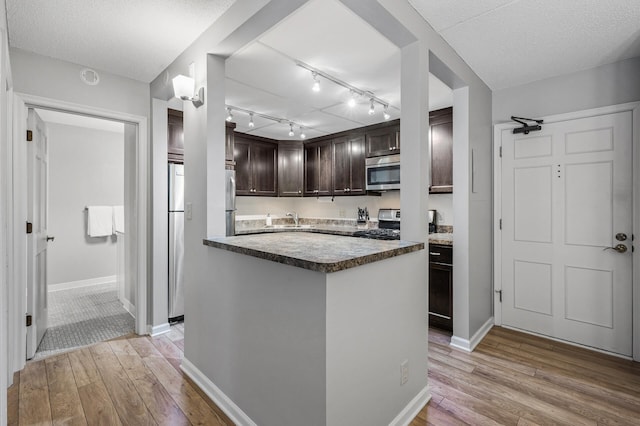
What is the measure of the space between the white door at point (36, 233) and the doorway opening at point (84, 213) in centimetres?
103

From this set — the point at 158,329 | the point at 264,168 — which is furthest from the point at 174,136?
the point at 158,329

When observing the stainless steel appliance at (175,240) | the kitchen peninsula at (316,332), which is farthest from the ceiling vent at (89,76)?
the kitchen peninsula at (316,332)

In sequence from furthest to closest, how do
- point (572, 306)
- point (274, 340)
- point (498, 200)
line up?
point (498, 200) → point (572, 306) → point (274, 340)

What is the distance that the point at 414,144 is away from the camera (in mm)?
1970

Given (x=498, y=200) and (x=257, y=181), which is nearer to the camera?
(x=498, y=200)

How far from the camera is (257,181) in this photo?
5.02 metres

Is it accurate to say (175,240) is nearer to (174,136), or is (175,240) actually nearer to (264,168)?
(174,136)

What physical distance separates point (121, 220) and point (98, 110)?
2733 mm

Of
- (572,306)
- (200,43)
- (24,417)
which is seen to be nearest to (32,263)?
(24,417)

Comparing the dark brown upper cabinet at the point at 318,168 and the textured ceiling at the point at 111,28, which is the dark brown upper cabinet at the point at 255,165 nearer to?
the dark brown upper cabinet at the point at 318,168

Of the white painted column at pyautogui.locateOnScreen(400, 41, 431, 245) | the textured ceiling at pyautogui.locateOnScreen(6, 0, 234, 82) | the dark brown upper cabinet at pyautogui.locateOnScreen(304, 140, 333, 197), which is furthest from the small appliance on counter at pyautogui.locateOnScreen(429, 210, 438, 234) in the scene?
the textured ceiling at pyautogui.locateOnScreen(6, 0, 234, 82)

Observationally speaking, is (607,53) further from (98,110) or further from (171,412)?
(98,110)

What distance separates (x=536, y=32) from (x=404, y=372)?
2512 millimetres

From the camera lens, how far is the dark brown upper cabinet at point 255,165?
480cm
